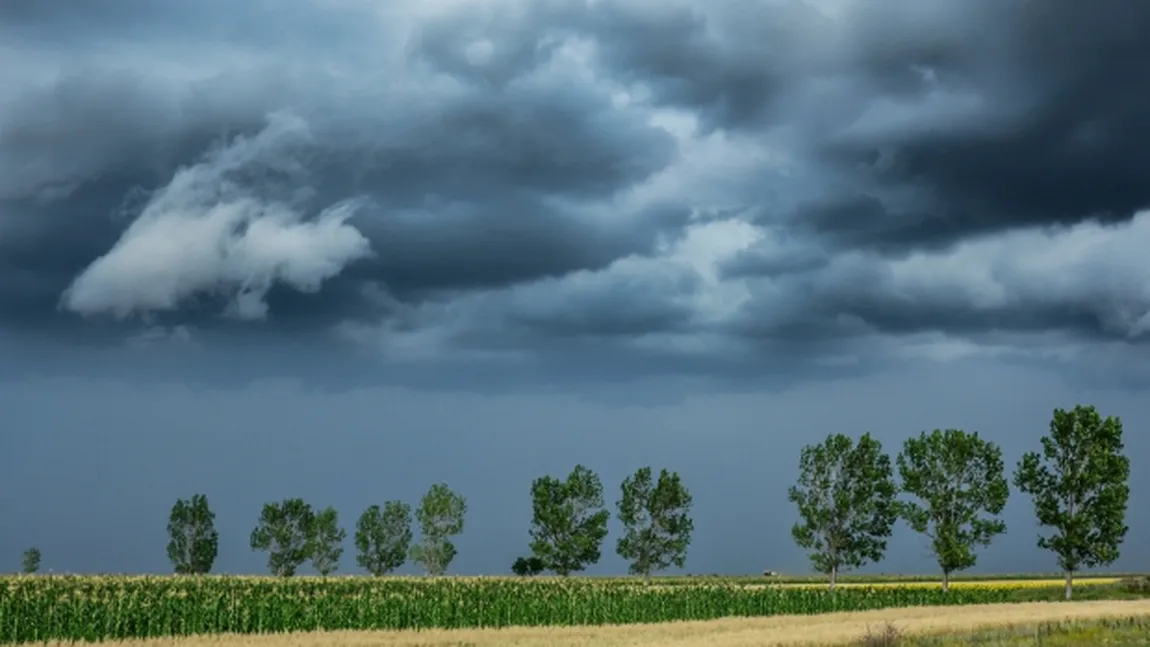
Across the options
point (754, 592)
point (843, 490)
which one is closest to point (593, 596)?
point (754, 592)

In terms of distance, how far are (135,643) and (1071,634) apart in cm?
3577

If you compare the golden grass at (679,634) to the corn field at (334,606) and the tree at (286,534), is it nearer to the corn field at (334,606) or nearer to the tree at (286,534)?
the corn field at (334,606)

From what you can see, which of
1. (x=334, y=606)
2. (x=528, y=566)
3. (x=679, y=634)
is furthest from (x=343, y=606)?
(x=528, y=566)

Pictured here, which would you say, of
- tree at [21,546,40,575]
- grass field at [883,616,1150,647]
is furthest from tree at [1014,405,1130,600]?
tree at [21,546,40,575]

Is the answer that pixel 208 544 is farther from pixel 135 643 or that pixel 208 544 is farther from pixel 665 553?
pixel 135 643

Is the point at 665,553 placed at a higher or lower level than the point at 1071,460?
lower

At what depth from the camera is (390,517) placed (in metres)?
138

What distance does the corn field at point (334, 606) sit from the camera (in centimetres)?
4416

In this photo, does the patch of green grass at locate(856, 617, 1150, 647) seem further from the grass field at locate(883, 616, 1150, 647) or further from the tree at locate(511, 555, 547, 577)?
the tree at locate(511, 555, 547, 577)

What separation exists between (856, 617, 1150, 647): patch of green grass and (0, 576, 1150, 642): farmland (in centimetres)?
2340

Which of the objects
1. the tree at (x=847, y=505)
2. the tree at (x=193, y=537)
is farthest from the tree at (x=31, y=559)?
the tree at (x=847, y=505)

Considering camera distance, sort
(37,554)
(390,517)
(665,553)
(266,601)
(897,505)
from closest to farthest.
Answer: (266,601) → (897,505) → (665,553) → (390,517) → (37,554)

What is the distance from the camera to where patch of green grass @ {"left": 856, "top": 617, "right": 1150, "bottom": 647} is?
37188 millimetres

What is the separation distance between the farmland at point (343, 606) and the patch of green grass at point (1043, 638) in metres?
23.4
